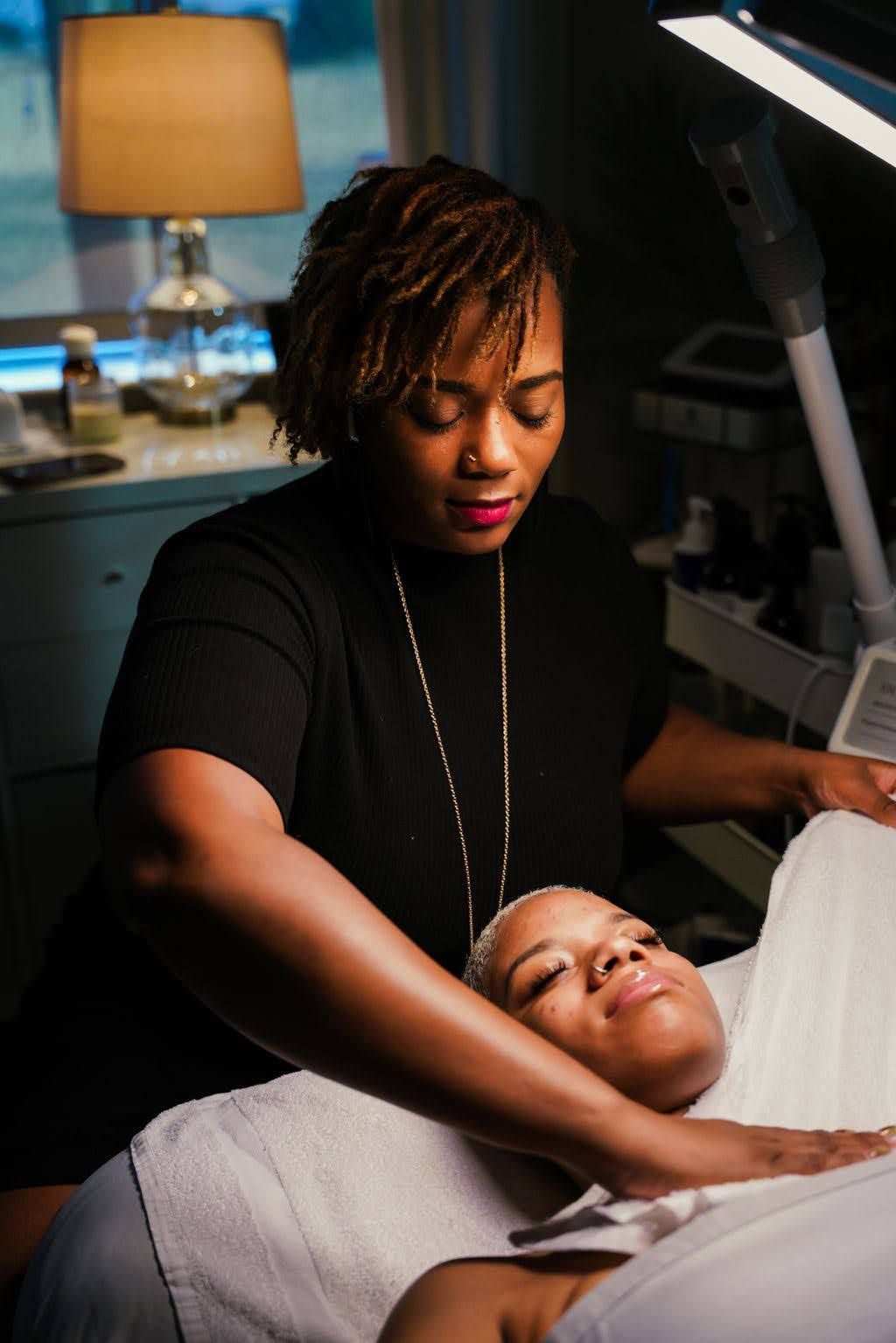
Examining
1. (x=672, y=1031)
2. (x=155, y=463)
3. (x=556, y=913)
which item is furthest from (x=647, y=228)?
(x=672, y=1031)

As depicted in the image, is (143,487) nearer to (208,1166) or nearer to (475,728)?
(475,728)

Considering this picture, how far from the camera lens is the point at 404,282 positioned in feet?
3.46

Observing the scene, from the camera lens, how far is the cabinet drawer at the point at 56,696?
7.51 ft

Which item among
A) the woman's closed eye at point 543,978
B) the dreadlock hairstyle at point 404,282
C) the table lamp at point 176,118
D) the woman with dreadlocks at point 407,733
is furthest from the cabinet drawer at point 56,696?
the woman's closed eye at point 543,978

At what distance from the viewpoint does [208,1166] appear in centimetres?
101

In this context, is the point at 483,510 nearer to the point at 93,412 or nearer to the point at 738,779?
the point at 738,779

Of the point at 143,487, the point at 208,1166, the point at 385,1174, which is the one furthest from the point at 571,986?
the point at 143,487

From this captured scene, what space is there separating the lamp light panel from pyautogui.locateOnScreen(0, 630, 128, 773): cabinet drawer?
1.59 meters

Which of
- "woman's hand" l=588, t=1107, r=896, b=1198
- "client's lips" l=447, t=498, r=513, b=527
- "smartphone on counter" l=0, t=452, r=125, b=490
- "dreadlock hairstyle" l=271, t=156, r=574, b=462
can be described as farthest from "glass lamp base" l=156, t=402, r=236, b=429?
"woman's hand" l=588, t=1107, r=896, b=1198

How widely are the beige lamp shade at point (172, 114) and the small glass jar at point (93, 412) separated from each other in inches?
12.4

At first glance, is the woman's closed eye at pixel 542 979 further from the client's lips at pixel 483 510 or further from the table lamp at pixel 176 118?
the table lamp at pixel 176 118

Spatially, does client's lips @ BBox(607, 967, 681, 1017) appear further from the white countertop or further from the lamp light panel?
the white countertop

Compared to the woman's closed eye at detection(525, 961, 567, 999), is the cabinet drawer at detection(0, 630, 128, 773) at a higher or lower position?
lower

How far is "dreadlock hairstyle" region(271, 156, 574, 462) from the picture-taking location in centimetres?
106
